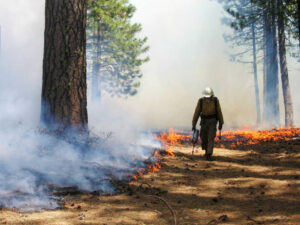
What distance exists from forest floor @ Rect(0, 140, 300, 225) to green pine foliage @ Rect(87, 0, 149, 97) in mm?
17597

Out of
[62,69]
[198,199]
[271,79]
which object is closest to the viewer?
[198,199]

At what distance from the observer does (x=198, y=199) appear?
18.7 feet

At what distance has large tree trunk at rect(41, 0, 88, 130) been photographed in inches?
295

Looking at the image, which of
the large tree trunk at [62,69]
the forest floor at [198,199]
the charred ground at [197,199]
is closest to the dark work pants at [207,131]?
the charred ground at [197,199]

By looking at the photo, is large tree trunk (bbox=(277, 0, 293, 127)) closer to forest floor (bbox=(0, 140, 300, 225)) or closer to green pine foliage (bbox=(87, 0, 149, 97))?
forest floor (bbox=(0, 140, 300, 225))

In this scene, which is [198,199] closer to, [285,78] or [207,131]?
[207,131]

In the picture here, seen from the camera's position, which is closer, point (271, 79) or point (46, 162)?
point (46, 162)

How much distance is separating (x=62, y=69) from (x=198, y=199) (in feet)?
13.8

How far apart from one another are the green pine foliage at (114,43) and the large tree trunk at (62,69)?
50.0ft

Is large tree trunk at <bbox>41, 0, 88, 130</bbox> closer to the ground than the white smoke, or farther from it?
farther from it

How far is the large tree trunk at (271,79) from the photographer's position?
19.3 m

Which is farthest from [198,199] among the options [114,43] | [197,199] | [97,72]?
[114,43]

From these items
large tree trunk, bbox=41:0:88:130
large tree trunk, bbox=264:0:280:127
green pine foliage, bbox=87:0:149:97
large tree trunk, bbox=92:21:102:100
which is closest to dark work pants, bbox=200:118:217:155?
large tree trunk, bbox=41:0:88:130

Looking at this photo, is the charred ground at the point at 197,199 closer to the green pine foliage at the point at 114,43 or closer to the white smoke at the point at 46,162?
the white smoke at the point at 46,162
